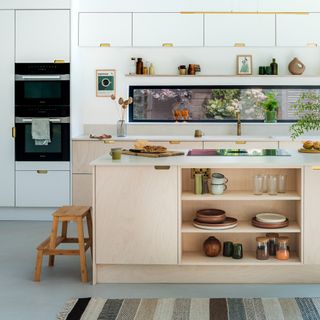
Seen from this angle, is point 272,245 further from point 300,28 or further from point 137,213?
point 300,28

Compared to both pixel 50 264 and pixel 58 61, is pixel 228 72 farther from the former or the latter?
pixel 50 264

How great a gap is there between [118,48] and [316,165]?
3.70 m

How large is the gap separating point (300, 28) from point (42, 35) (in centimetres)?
287

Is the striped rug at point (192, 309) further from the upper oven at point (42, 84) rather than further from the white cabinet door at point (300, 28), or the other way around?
the white cabinet door at point (300, 28)

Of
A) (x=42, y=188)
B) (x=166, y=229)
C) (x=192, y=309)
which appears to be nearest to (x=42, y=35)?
(x=42, y=188)

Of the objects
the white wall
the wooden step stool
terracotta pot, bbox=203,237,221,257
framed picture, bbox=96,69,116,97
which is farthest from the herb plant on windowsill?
framed picture, bbox=96,69,116,97

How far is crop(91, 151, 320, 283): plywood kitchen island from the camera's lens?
4035 millimetres

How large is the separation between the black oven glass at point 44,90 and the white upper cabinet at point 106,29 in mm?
802

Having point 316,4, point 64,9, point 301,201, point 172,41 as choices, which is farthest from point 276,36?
point 301,201

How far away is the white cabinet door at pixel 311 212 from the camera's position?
404cm

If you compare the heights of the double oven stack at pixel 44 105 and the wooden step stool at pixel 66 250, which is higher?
the double oven stack at pixel 44 105

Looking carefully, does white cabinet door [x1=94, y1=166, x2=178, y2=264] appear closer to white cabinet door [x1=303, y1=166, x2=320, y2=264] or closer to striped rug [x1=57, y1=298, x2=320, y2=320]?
striped rug [x1=57, y1=298, x2=320, y2=320]

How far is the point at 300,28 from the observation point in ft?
22.5

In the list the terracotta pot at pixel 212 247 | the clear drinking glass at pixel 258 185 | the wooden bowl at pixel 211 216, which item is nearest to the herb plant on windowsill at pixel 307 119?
the clear drinking glass at pixel 258 185
